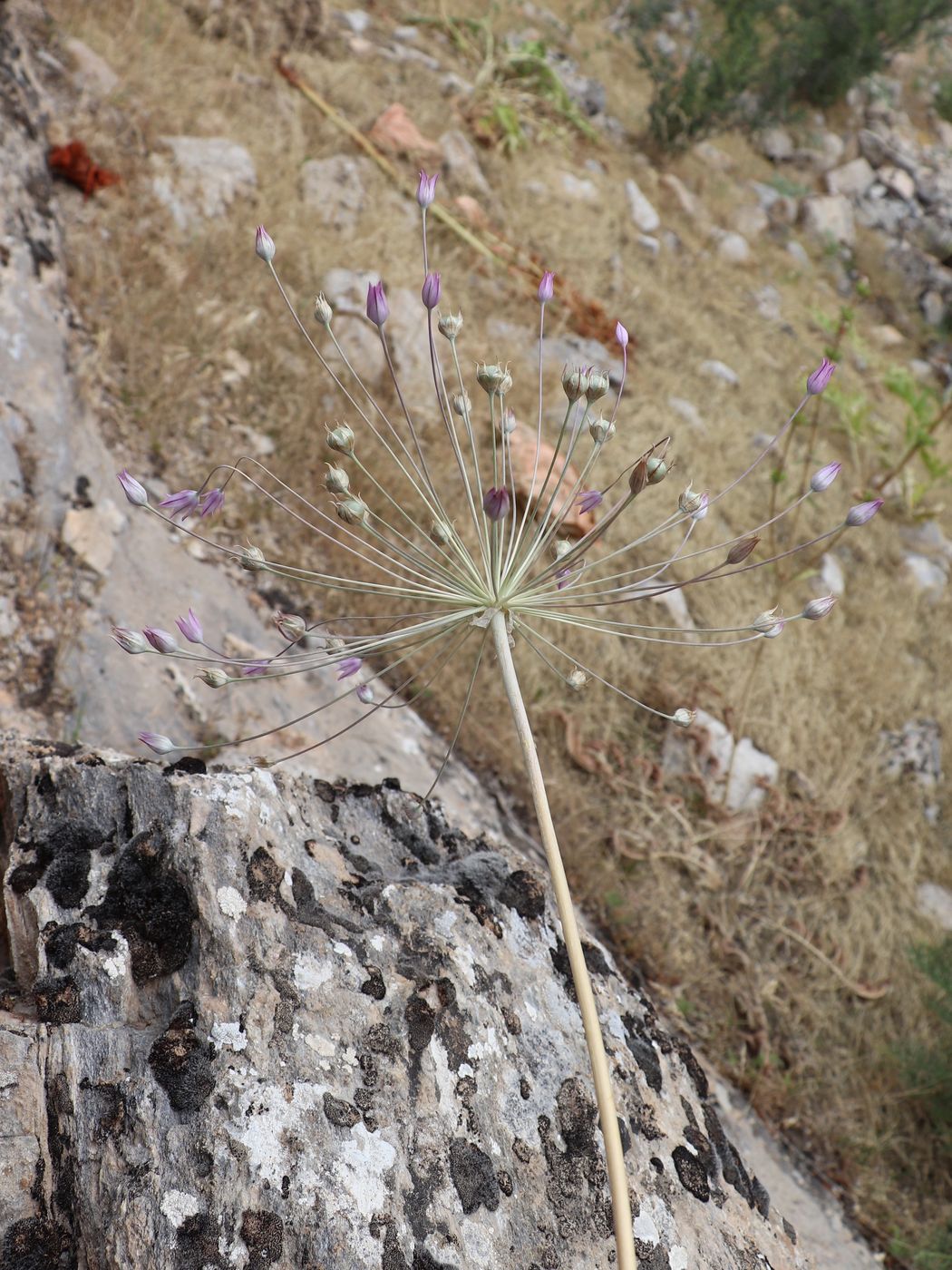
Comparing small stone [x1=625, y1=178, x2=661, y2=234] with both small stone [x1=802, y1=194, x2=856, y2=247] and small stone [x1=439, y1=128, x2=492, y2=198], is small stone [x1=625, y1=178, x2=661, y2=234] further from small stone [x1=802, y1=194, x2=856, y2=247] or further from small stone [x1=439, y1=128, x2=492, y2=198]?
small stone [x1=802, y1=194, x2=856, y2=247]

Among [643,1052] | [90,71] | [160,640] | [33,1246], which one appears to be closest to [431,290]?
[160,640]

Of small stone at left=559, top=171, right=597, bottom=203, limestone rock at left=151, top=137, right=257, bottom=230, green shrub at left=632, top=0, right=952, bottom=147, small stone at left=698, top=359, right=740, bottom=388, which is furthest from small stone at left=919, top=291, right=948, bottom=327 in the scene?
limestone rock at left=151, top=137, right=257, bottom=230

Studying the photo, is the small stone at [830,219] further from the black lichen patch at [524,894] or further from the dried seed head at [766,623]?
the black lichen patch at [524,894]

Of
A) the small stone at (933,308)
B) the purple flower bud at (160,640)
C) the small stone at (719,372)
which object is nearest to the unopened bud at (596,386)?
the purple flower bud at (160,640)

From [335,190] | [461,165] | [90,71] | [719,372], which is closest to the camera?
[90,71]

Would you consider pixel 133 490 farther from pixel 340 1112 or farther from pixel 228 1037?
pixel 340 1112

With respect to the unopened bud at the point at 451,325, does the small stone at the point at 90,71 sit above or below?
above
